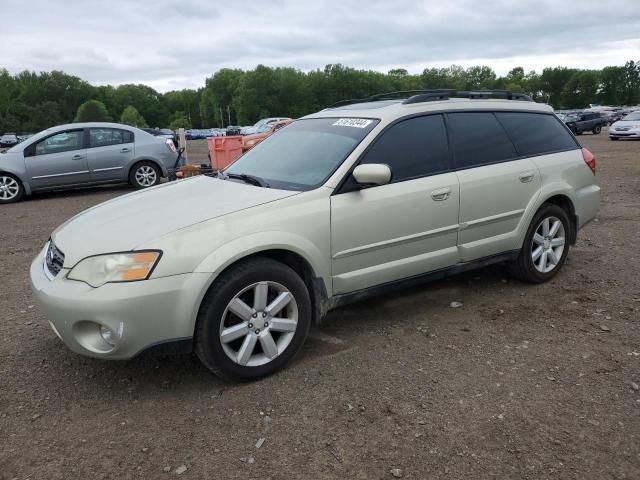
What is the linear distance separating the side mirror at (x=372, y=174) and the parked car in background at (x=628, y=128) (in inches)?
1029

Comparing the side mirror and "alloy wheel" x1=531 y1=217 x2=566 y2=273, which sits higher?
the side mirror

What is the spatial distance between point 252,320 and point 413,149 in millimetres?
1788

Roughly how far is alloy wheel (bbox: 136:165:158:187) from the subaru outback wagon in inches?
307

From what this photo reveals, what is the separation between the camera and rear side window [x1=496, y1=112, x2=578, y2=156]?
4.72 meters

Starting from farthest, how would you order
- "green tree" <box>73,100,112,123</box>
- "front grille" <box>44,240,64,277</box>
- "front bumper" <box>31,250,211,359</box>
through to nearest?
"green tree" <box>73,100,112,123</box> < "front grille" <box>44,240,64,277</box> < "front bumper" <box>31,250,211,359</box>

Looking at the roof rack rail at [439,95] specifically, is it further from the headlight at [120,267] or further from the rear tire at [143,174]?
the rear tire at [143,174]

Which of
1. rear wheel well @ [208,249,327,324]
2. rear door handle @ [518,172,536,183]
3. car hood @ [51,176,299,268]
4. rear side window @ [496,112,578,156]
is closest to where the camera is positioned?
car hood @ [51,176,299,268]

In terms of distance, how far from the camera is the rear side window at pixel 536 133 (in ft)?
15.5

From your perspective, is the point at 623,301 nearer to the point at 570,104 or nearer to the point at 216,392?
the point at 216,392

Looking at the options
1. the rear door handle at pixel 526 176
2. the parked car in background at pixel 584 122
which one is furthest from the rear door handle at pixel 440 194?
the parked car in background at pixel 584 122

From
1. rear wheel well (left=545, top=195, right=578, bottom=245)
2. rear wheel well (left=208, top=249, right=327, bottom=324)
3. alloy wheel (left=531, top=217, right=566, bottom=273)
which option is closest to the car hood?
rear wheel well (left=208, top=249, right=327, bottom=324)

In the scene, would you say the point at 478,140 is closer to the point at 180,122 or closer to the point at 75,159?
the point at 75,159

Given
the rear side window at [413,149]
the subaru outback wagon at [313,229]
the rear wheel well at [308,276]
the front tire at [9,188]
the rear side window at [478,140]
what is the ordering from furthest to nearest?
1. the front tire at [9,188]
2. the rear side window at [478,140]
3. the rear side window at [413,149]
4. the rear wheel well at [308,276]
5. the subaru outback wagon at [313,229]

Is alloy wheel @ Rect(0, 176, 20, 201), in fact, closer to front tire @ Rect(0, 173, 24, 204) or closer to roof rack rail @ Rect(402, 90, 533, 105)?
front tire @ Rect(0, 173, 24, 204)
